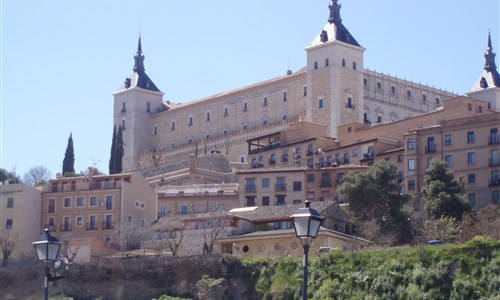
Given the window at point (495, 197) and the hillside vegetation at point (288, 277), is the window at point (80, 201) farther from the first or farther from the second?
the window at point (495, 197)

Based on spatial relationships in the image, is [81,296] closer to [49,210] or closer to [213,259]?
[213,259]

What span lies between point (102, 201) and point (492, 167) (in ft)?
78.5

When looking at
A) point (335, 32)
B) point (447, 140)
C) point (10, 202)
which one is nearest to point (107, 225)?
point (10, 202)

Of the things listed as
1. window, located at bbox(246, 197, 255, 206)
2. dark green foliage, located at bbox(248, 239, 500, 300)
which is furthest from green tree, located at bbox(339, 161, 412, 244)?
window, located at bbox(246, 197, 255, 206)

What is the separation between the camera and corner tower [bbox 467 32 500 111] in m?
106

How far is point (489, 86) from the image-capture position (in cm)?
10806

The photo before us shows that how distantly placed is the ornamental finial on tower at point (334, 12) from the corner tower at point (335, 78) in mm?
1632

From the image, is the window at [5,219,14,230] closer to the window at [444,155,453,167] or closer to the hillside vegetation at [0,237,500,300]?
the hillside vegetation at [0,237,500,300]

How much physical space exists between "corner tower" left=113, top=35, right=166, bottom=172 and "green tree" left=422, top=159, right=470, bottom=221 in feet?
184

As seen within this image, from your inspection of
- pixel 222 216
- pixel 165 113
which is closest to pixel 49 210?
pixel 222 216

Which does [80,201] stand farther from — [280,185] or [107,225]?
[280,185]

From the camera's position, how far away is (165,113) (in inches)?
4823

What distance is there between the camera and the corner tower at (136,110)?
393ft

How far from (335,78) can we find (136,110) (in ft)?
97.0
